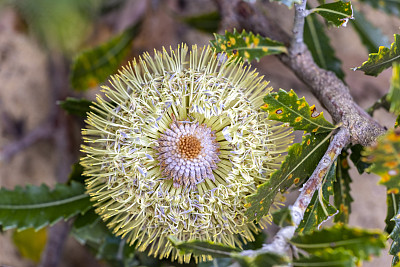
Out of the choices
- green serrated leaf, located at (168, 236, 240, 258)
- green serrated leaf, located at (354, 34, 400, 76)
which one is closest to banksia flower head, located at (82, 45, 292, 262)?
green serrated leaf, located at (168, 236, 240, 258)

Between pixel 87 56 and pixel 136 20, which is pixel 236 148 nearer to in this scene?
pixel 87 56

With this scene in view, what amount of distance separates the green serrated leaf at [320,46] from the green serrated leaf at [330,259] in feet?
2.02

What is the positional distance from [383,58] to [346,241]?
39 centimetres

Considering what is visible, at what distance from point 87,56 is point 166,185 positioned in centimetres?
72

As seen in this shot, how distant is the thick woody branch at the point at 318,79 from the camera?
0.81 meters

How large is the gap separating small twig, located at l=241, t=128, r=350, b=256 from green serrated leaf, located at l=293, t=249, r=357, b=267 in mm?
37

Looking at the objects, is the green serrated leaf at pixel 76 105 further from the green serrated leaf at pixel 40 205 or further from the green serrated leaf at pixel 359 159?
the green serrated leaf at pixel 359 159

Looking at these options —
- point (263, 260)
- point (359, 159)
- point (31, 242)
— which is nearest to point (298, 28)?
point (359, 159)

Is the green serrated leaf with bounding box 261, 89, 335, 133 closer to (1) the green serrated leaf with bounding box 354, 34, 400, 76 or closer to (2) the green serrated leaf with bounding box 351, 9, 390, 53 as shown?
(1) the green serrated leaf with bounding box 354, 34, 400, 76

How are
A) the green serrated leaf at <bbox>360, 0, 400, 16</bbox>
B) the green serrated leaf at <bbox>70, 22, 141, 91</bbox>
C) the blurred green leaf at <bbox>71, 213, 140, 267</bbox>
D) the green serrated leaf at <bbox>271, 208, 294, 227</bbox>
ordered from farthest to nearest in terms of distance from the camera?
the green serrated leaf at <bbox>70, 22, 141, 91</bbox>, the green serrated leaf at <bbox>360, 0, 400, 16</bbox>, the blurred green leaf at <bbox>71, 213, 140, 267</bbox>, the green serrated leaf at <bbox>271, 208, 294, 227</bbox>

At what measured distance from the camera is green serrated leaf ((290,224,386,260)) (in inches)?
21.9

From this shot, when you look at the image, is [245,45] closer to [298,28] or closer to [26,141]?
[298,28]

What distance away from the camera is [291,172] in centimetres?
77

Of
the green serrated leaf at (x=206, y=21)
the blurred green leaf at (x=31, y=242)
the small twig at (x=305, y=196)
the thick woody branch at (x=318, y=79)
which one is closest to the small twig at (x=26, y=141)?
the blurred green leaf at (x=31, y=242)
